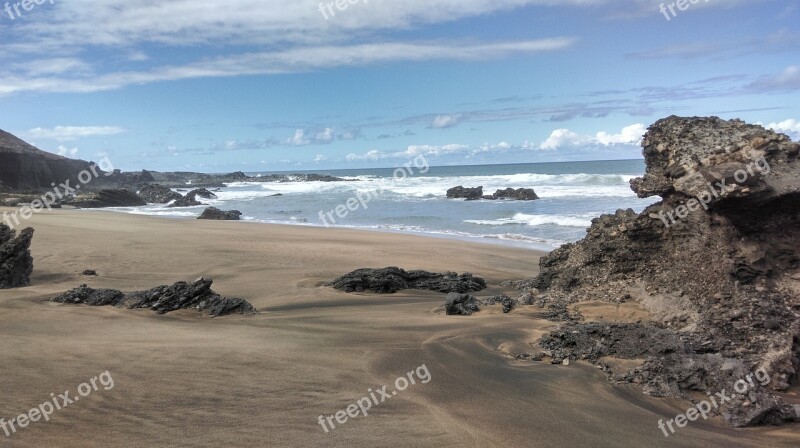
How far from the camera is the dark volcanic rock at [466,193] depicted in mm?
41594

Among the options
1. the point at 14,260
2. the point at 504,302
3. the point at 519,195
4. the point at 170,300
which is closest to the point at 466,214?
the point at 519,195

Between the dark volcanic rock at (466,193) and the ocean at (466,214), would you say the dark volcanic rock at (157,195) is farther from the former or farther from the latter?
the dark volcanic rock at (466,193)

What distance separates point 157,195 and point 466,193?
25660 mm

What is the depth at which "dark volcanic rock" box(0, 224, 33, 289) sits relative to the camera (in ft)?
27.6

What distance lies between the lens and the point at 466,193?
42406 millimetres

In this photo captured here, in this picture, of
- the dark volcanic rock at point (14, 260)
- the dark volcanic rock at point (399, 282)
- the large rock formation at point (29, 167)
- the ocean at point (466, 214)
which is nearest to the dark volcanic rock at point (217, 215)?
the ocean at point (466, 214)

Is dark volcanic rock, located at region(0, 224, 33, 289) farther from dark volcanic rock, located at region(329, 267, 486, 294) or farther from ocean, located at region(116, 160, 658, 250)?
ocean, located at region(116, 160, 658, 250)

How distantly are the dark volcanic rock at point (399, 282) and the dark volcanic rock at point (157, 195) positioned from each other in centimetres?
3647

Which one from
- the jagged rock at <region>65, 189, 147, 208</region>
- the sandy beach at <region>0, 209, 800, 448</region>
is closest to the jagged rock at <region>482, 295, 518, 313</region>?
the sandy beach at <region>0, 209, 800, 448</region>

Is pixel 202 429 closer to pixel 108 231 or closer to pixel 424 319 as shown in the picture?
pixel 424 319

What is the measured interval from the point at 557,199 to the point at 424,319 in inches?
1236

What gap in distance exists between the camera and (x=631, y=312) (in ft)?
20.4

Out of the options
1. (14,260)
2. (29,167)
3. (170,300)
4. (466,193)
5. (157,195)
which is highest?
(29,167)

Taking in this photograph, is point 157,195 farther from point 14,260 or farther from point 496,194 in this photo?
point 14,260
